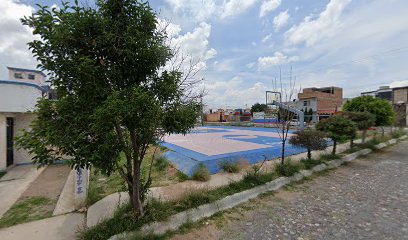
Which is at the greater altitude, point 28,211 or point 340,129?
point 340,129

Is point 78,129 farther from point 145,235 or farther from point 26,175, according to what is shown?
point 26,175

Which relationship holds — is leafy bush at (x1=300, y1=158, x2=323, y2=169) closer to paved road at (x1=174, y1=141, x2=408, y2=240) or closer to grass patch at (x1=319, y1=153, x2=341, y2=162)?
grass patch at (x1=319, y1=153, x2=341, y2=162)

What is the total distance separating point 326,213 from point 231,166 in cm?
305

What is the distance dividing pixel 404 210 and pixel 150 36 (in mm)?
5969

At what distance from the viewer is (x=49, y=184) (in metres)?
6.18

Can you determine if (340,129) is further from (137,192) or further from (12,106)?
(12,106)

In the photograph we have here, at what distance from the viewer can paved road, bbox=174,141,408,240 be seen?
337 centimetres

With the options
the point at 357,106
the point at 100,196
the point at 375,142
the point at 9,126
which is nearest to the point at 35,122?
the point at 100,196

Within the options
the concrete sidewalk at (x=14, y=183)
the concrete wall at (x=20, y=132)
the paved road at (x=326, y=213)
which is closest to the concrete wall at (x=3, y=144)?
the concrete sidewalk at (x=14, y=183)

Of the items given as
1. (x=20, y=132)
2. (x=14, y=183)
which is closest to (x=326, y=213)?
(x=14, y=183)

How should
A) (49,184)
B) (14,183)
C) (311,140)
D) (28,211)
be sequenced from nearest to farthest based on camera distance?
(28,211), (49,184), (14,183), (311,140)

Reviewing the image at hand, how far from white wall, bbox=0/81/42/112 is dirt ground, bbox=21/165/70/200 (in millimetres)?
2504

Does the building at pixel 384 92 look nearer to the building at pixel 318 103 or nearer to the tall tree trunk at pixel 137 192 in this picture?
the building at pixel 318 103

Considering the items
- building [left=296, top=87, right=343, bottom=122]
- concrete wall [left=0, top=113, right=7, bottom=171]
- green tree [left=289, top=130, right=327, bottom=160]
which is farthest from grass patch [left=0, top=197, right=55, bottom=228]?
building [left=296, top=87, right=343, bottom=122]
